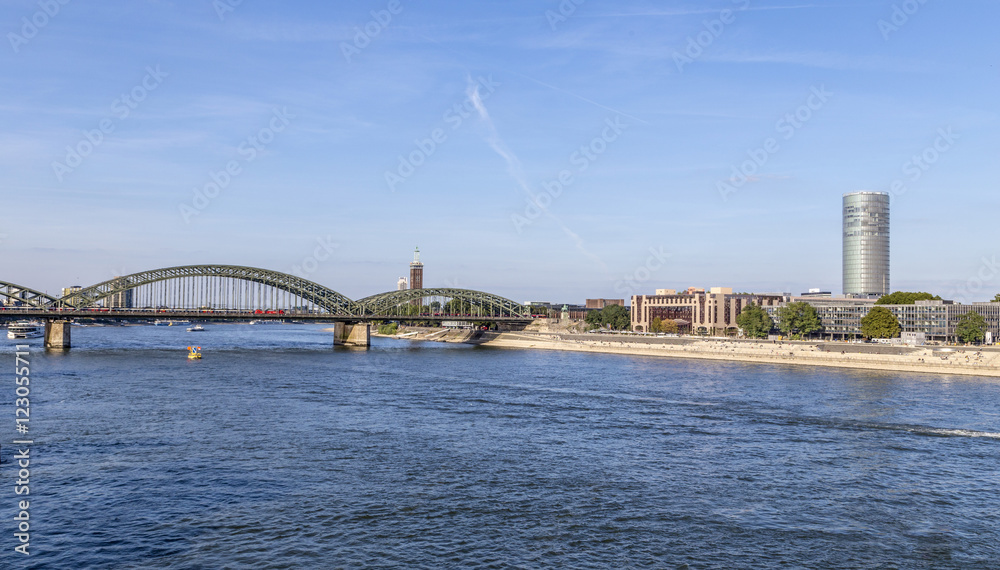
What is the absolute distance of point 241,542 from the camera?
90.7ft

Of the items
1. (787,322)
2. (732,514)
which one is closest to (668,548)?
(732,514)

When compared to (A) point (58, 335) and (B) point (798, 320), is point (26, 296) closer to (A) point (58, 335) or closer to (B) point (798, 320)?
(A) point (58, 335)

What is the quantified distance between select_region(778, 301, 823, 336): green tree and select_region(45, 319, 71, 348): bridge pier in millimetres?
139017

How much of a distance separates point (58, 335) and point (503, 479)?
12257 cm

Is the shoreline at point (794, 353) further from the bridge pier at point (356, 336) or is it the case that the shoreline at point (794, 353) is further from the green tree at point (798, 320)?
the bridge pier at point (356, 336)

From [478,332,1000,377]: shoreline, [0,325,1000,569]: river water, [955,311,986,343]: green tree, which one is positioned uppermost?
[955,311,986,343]: green tree

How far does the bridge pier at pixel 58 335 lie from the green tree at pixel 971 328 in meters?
156

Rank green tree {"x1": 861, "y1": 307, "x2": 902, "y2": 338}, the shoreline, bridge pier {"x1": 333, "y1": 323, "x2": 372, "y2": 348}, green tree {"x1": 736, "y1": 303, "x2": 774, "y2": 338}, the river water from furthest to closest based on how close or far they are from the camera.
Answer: green tree {"x1": 736, "y1": 303, "x2": 774, "y2": 338}, bridge pier {"x1": 333, "y1": 323, "x2": 372, "y2": 348}, green tree {"x1": 861, "y1": 307, "x2": 902, "y2": 338}, the shoreline, the river water

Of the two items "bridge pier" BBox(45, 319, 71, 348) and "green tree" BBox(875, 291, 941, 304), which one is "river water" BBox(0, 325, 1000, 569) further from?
"green tree" BBox(875, 291, 941, 304)

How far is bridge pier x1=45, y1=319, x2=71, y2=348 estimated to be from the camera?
13212cm

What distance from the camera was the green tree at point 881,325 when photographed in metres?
142

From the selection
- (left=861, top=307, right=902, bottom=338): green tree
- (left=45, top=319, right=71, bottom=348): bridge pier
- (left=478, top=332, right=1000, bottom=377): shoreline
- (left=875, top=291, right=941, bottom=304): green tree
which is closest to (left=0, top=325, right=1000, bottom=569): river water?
(left=478, top=332, right=1000, bottom=377): shoreline

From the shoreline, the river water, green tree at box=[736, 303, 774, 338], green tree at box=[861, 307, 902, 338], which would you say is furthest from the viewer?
green tree at box=[736, 303, 774, 338]

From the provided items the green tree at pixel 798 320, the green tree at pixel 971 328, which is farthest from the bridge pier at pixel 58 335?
the green tree at pixel 971 328
